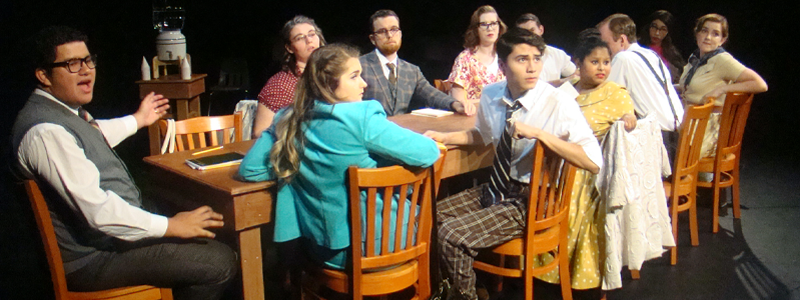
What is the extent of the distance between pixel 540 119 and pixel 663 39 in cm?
345

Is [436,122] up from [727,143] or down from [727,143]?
up

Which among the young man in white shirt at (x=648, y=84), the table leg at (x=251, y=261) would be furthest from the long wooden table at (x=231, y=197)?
the young man in white shirt at (x=648, y=84)

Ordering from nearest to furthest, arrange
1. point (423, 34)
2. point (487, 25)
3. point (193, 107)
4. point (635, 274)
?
point (635, 274) → point (487, 25) → point (193, 107) → point (423, 34)

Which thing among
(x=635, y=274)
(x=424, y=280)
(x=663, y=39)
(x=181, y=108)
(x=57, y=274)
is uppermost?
(x=663, y=39)

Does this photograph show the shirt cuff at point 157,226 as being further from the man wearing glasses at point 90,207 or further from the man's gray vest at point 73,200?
the man's gray vest at point 73,200

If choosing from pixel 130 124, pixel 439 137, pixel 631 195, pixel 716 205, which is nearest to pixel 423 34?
pixel 716 205

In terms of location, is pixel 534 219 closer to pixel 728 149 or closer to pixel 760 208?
pixel 728 149

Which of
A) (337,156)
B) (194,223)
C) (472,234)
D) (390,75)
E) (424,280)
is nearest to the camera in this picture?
(337,156)

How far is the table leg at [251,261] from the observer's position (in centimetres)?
207

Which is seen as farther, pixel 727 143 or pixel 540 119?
pixel 727 143

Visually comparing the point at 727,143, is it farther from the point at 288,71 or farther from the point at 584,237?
the point at 288,71

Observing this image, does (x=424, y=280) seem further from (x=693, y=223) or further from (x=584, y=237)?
(x=693, y=223)

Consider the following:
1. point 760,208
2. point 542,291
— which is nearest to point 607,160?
point 542,291

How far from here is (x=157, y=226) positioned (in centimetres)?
195
